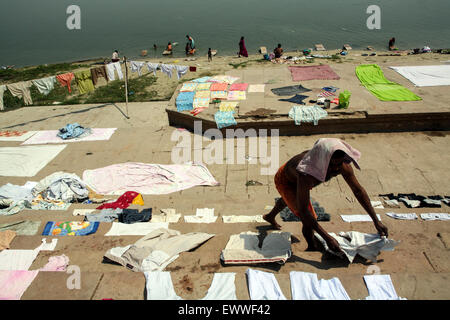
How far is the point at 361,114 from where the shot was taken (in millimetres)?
8453

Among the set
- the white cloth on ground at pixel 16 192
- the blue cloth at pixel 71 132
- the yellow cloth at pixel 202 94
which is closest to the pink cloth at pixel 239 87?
the yellow cloth at pixel 202 94

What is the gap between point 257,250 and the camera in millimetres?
3754

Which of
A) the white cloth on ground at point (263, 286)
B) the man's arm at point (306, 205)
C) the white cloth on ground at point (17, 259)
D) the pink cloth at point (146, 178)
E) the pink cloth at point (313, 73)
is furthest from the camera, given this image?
the pink cloth at point (313, 73)

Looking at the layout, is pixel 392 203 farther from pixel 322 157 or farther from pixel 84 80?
pixel 84 80

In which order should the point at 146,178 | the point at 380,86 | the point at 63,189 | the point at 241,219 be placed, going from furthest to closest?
the point at 380,86 → the point at 146,178 → the point at 63,189 → the point at 241,219

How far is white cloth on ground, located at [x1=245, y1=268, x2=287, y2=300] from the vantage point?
3074 millimetres

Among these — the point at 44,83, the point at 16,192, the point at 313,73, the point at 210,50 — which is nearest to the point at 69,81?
the point at 44,83

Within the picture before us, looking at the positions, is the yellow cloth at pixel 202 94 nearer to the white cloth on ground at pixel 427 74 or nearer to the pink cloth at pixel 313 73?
the pink cloth at pixel 313 73

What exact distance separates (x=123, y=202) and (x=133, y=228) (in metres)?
1.55

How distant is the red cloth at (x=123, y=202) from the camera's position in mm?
6273

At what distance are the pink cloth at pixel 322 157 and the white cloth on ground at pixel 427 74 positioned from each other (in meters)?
8.48
